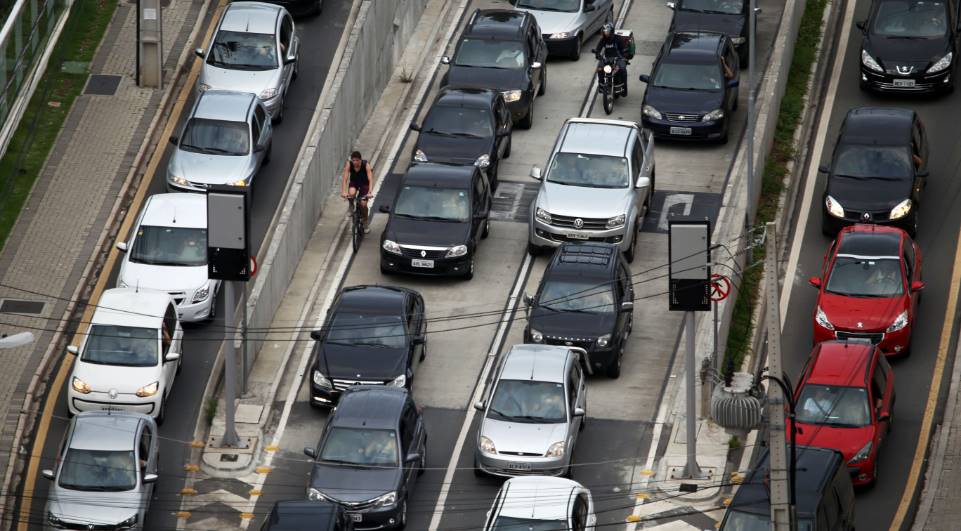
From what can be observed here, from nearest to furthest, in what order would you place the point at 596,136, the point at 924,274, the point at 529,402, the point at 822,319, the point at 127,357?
the point at 529,402, the point at 127,357, the point at 822,319, the point at 924,274, the point at 596,136

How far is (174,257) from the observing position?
129ft

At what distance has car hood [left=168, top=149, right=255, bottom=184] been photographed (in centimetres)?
4234

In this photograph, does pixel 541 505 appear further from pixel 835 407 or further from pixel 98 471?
pixel 98 471

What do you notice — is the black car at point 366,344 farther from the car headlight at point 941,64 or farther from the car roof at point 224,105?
the car headlight at point 941,64

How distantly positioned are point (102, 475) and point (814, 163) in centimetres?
1870

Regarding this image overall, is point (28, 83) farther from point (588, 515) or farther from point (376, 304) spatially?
point (588, 515)

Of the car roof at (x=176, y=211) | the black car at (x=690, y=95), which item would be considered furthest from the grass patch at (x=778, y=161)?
the car roof at (x=176, y=211)

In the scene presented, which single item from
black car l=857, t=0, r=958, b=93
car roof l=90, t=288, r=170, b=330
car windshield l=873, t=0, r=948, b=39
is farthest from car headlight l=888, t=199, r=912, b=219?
car roof l=90, t=288, r=170, b=330

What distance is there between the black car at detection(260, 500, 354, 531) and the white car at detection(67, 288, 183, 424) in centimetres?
511

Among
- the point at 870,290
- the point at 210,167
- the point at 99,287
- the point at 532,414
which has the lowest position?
the point at 99,287

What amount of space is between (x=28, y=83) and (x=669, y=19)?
50.7 ft

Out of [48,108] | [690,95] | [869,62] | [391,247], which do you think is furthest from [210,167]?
[869,62]

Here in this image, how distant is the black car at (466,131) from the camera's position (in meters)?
44.0

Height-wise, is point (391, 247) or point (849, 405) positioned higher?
point (849, 405)
